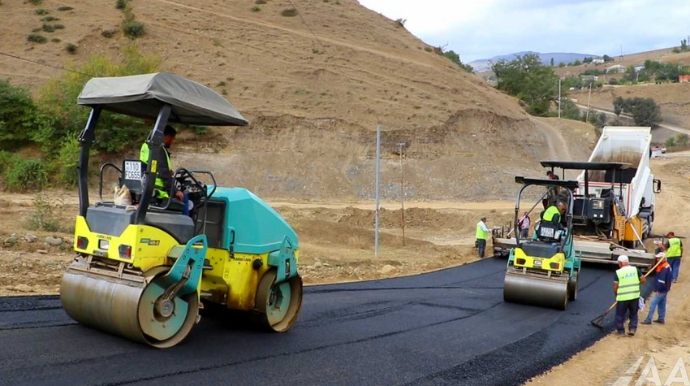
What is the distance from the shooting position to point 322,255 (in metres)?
14.6

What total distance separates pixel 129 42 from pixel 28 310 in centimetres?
4139

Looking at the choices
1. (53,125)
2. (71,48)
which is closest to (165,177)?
(53,125)

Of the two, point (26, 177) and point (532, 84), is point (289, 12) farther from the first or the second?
point (26, 177)

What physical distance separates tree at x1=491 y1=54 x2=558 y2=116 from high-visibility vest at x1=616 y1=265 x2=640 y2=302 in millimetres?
47606

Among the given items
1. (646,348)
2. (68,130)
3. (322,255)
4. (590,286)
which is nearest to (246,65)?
(68,130)

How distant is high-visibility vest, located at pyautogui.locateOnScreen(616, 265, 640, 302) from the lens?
891 cm

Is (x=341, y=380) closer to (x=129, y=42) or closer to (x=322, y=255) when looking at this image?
(x=322, y=255)

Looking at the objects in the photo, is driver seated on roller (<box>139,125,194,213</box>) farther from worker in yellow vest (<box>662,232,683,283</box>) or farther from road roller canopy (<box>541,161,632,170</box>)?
worker in yellow vest (<box>662,232,683,283</box>)

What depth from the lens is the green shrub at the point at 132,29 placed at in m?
45.0

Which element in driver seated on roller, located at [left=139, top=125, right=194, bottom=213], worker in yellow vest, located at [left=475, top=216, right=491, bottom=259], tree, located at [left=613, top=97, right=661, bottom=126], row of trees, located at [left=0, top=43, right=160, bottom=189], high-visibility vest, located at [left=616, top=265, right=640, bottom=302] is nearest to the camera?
driver seated on roller, located at [left=139, top=125, right=194, bottom=213]

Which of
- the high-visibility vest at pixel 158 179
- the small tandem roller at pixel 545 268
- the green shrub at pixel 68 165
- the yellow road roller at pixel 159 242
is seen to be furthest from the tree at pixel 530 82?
the high-visibility vest at pixel 158 179

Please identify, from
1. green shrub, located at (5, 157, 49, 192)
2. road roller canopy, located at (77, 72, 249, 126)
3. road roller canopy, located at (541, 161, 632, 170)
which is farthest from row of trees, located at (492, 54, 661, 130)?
road roller canopy, located at (77, 72, 249, 126)

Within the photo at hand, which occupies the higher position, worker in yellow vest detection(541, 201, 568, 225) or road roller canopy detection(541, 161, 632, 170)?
road roller canopy detection(541, 161, 632, 170)

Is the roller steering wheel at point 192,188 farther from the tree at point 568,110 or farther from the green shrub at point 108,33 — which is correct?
the tree at point 568,110
